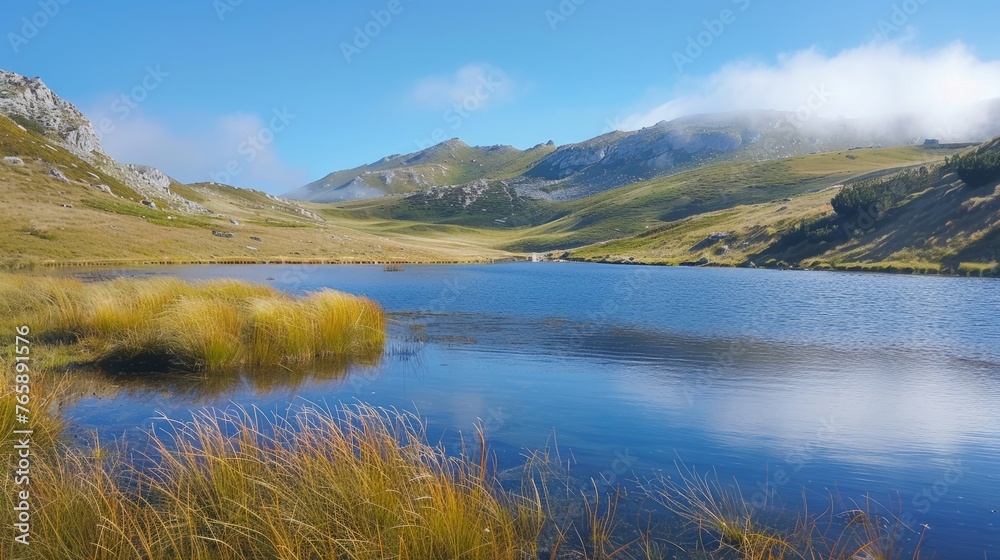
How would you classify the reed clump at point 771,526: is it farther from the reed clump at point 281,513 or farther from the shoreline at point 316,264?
the shoreline at point 316,264

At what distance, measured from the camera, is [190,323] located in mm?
13773

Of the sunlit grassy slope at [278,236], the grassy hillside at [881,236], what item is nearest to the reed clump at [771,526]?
the grassy hillside at [881,236]

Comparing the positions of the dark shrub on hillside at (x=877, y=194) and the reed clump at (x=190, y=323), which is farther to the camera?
the dark shrub on hillside at (x=877, y=194)

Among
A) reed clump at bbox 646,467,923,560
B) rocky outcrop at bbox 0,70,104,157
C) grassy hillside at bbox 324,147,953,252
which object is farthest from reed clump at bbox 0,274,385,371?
grassy hillside at bbox 324,147,953,252

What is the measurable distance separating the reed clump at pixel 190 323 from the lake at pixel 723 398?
1.15 meters

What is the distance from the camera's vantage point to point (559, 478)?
796 cm

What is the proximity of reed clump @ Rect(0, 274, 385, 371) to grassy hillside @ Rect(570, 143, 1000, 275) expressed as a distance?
51.8m

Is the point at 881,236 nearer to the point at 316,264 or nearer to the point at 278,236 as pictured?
the point at 316,264

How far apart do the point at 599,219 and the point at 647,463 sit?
179789mm

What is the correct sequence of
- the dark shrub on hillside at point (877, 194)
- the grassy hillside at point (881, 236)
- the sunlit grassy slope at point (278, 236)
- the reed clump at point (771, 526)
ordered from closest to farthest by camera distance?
the reed clump at point (771, 526) < the grassy hillside at point (881, 236) < the sunlit grassy slope at point (278, 236) < the dark shrub on hillside at point (877, 194)

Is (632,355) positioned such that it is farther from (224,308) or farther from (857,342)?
(224,308)

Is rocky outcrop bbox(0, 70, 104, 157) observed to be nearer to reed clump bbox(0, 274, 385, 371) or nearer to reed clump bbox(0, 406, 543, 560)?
reed clump bbox(0, 274, 385, 371)

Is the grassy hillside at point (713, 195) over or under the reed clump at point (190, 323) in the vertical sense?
over

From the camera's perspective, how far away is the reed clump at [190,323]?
13695 millimetres
